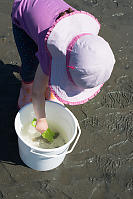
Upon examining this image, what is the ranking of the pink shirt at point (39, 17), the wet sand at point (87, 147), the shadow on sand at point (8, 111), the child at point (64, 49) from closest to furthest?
1. the child at point (64, 49)
2. the pink shirt at point (39, 17)
3. the wet sand at point (87, 147)
4. the shadow on sand at point (8, 111)

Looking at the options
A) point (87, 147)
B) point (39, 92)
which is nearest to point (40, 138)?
point (87, 147)

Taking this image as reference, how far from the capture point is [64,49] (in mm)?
1271

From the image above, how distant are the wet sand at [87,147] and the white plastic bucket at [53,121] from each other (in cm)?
12

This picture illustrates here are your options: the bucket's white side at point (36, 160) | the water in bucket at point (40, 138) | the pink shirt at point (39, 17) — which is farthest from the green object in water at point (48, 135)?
the pink shirt at point (39, 17)

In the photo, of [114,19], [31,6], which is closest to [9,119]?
[31,6]

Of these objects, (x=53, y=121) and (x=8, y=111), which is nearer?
(x=53, y=121)

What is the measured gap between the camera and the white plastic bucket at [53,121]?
1612 millimetres

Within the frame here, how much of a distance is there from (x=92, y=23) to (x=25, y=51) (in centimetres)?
62

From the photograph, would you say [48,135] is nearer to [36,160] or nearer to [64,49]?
[36,160]

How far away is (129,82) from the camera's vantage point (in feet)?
8.29

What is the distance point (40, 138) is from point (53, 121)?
0.17 meters

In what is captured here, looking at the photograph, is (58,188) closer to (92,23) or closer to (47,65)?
(47,65)

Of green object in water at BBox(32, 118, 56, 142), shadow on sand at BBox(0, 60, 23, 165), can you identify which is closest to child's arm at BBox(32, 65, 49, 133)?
green object in water at BBox(32, 118, 56, 142)

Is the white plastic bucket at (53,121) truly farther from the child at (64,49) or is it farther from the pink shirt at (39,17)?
the pink shirt at (39,17)
